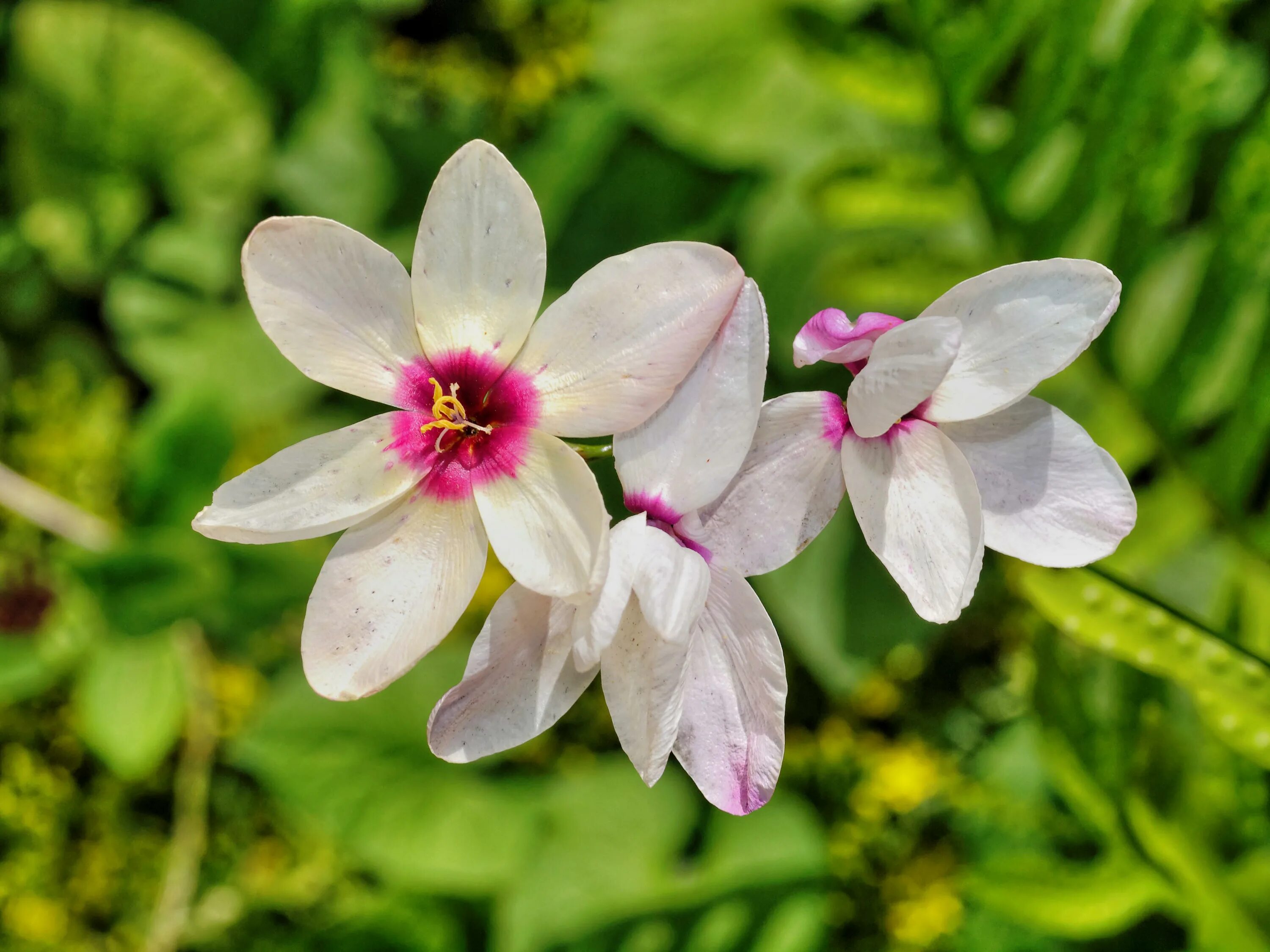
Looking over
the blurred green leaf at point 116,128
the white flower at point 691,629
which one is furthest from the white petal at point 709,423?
the blurred green leaf at point 116,128

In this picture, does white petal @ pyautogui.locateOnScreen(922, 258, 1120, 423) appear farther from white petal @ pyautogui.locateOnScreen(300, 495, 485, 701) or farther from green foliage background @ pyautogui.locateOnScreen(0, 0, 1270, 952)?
green foliage background @ pyautogui.locateOnScreen(0, 0, 1270, 952)

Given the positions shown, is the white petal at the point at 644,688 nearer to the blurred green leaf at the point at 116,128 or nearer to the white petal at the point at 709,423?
the white petal at the point at 709,423

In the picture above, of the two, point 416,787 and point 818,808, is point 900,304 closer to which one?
point 818,808

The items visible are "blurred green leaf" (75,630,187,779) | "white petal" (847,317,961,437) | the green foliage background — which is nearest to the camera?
"white petal" (847,317,961,437)

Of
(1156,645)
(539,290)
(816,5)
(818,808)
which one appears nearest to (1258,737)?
(1156,645)

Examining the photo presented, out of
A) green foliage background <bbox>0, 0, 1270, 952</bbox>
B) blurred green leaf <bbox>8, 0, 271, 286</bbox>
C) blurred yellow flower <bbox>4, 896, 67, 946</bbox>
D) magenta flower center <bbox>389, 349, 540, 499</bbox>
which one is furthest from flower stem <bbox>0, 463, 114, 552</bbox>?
magenta flower center <bbox>389, 349, 540, 499</bbox>

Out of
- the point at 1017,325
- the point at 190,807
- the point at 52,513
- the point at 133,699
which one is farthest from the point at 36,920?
the point at 1017,325

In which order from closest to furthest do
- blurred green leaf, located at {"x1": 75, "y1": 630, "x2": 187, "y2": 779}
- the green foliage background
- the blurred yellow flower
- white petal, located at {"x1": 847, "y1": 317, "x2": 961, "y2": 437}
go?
white petal, located at {"x1": 847, "y1": 317, "x2": 961, "y2": 437}
the green foliage background
blurred green leaf, located at {"x1": 75, "y1": 630, "x2": 187, "y2": 779}
the blurred yellow flower

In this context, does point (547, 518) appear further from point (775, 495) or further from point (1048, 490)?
point (1048, 490)
